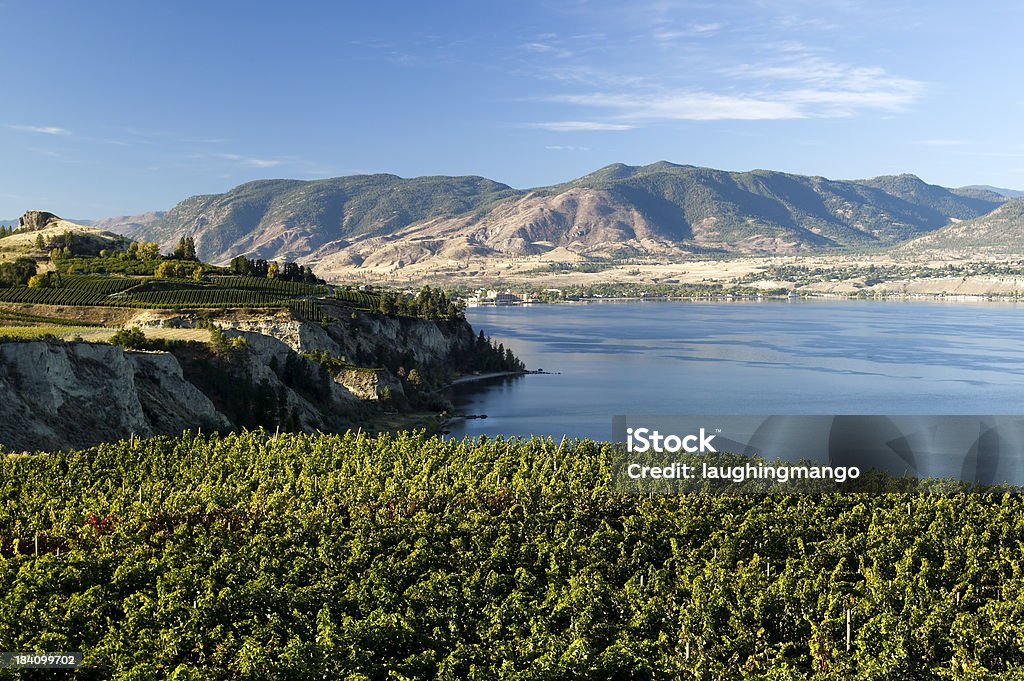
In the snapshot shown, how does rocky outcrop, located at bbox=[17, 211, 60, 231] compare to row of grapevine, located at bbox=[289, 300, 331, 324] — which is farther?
rocky outcrop, located at bbox=[17, 211, 60, 231]

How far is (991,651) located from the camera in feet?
91.8

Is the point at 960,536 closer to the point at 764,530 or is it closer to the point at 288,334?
the point at 764,530

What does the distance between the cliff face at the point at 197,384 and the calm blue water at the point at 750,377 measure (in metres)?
12.5

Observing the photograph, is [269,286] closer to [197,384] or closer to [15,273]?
[15,273]

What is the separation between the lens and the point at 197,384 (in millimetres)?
70062

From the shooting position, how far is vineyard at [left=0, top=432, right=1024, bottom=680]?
26875 millimetres

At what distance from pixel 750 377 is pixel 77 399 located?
284 feet

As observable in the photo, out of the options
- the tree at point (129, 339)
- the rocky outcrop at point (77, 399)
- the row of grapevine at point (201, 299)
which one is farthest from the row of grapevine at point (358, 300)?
the rocky outcrop at point (77, 399)

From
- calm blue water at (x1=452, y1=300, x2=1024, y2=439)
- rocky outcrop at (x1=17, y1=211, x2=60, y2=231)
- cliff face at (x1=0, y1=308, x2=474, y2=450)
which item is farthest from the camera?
rocky outcrop at (x1=17, y1=211, x2=60, y2=231)

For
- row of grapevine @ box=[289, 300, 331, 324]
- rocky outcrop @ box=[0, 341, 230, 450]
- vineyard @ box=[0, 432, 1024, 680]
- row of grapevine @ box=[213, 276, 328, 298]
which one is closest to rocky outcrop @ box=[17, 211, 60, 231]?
row of grapevine @ box=[213, 276, 328, 298]

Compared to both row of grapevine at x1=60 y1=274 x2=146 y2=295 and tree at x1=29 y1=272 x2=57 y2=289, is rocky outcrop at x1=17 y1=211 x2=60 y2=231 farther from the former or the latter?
tree at x1=29 y1=272 x2=57 y2=289

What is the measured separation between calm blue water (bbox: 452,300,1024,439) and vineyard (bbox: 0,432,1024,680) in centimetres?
4514

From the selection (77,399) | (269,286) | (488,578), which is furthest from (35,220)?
(488,578)

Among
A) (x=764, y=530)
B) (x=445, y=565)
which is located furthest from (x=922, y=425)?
(x=445, y=565)
